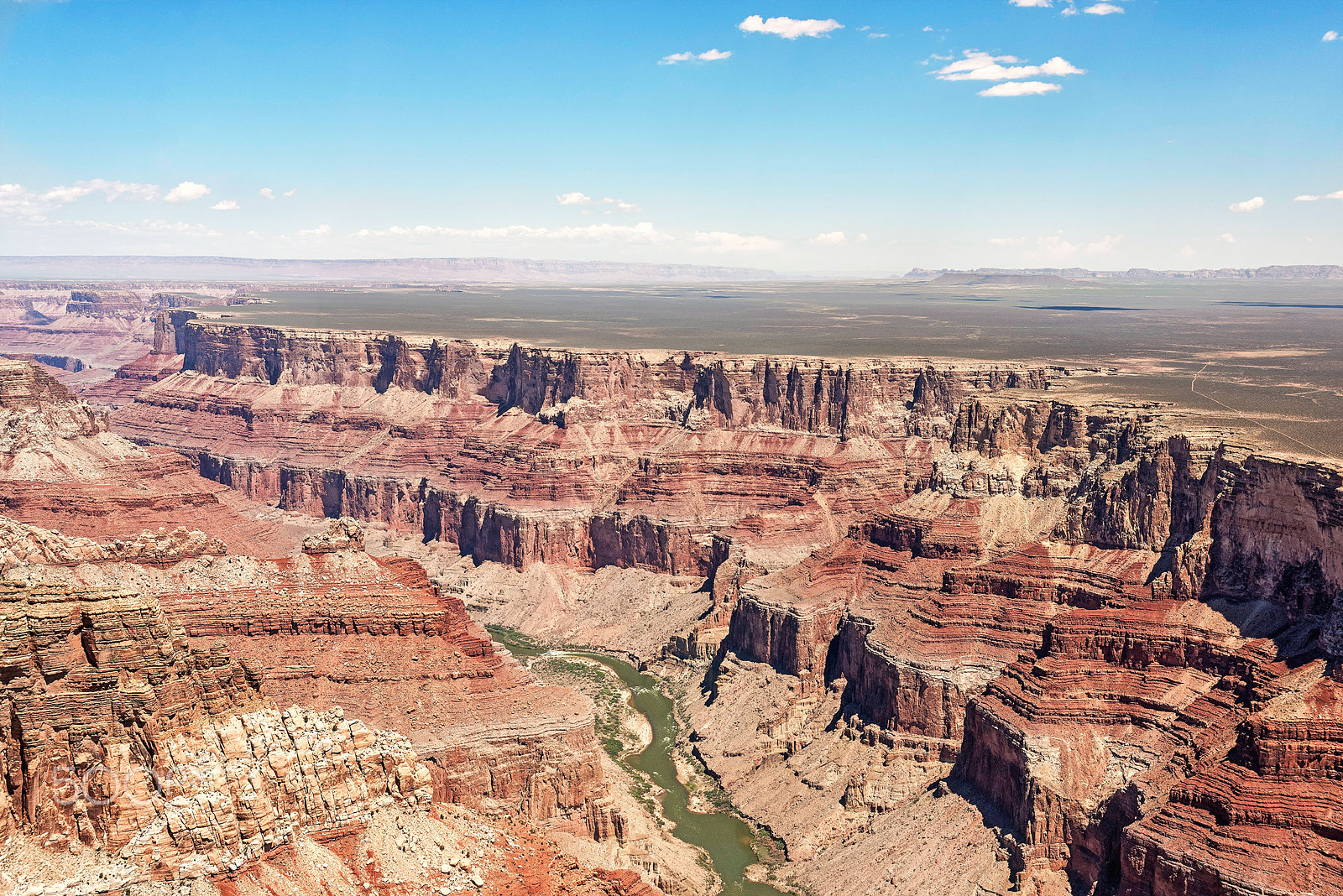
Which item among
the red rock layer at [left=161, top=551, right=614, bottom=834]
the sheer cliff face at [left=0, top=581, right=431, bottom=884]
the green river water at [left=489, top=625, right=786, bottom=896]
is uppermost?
the sheer cliff face at [left=0, top=581, right=431, bottom=884]

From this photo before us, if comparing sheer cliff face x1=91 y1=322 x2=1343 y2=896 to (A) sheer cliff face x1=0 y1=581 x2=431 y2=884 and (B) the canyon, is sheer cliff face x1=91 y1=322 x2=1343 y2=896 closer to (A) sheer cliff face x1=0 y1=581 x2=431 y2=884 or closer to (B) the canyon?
(B) the canyon

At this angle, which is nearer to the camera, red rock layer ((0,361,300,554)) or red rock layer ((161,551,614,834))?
Result: red rock layer ((161,551,614,834))

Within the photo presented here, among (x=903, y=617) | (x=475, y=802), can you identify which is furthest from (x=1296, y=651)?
(x=475, y=802)

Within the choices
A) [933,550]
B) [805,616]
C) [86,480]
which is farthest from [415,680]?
[86,480]

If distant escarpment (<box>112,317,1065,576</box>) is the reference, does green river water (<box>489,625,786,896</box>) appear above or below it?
below

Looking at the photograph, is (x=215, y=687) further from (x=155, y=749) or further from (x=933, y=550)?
(x=933, y=550)

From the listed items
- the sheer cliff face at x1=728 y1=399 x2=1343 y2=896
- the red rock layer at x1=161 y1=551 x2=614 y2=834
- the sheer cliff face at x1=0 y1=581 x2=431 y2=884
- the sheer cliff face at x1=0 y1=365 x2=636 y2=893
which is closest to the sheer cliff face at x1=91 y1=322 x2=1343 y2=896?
the sheer cliff face at x1=728 y1=399 x2=1343 y2=896
